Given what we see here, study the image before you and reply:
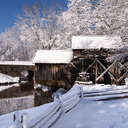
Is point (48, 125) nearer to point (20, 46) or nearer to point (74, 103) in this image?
point (74, 103)

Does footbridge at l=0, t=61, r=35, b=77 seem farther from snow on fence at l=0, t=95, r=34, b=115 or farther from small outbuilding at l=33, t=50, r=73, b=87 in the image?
snow on fence at l=0, t=95, r=34, b=115

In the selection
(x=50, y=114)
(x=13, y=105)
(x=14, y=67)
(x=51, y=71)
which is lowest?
(x=13, y=105)

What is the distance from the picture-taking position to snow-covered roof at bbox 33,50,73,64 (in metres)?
15.2

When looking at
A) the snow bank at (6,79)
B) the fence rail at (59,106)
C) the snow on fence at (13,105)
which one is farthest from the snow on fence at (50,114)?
the snow bank at (6,79)

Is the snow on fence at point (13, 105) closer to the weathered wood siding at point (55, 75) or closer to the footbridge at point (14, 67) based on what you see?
the weathered wood siding at point (55, 75)

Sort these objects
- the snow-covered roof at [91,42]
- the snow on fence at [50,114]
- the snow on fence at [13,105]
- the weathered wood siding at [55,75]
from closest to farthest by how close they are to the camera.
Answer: the snow on fence at [50,114], the snow on fence at [13,105], the snow-covered roof at [91,42], the weathered wood siding at [55,75]

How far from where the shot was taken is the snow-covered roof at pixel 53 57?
50.0ft

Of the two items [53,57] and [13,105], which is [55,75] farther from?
[13,105]

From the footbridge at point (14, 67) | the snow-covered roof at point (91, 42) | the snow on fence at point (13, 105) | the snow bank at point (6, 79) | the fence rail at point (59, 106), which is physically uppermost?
the snow-covered roof at point (91, 42)

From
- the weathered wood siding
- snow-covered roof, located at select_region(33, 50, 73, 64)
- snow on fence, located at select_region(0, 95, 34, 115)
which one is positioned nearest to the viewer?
snow on fence, located at select_region(0, 95, 34, 115)

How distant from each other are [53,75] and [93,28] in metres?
10.3

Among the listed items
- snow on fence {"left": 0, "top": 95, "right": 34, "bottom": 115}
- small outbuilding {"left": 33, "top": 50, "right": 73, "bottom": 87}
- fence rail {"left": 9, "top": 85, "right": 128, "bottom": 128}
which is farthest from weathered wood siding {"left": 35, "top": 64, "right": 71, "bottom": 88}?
fence rail {"left": 9, "top": 85, "right": 128, "bottom": 128}

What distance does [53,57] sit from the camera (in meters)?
15.8

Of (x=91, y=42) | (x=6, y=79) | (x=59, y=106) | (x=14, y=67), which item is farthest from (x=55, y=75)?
(x=59, y=106)
